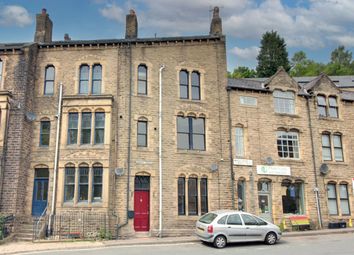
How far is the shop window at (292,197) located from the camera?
72.9 feet

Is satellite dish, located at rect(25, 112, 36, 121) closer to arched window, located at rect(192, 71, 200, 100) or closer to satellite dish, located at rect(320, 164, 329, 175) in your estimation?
arched window, located at rect(192, 71, 200, 100)

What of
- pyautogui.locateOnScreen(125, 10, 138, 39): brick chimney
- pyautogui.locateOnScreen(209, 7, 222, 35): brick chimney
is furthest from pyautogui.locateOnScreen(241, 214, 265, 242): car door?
pyautogui.locateOnScreen(125, 10, 138, 39): brick chimney

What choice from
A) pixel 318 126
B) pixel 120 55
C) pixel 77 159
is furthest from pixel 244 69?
pixel 77 159

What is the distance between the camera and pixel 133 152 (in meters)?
20.0

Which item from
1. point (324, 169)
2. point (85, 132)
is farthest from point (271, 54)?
point (85, 132)

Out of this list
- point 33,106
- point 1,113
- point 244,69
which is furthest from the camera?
point 244,69

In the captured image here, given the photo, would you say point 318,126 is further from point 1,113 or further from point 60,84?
point 1,113

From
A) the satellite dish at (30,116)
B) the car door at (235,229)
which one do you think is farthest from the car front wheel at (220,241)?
the satellite dish at (30,116)

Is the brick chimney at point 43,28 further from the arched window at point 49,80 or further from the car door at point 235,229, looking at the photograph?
the car door at point 235,229

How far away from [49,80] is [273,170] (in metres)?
15.4

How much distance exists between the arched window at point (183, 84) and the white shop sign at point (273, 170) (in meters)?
6.61

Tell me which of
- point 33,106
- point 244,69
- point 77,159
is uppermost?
point 244,69

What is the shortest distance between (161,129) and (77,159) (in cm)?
521

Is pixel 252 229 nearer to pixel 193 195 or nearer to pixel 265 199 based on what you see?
pixel 193 195
